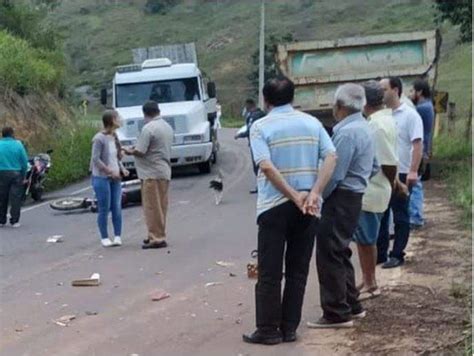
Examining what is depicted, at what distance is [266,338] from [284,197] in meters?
1.09

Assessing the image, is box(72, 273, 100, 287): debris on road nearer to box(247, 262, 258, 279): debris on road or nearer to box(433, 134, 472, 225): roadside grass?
box(247, 262, 258, 279): debris on road

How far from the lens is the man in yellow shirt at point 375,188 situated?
873 cm

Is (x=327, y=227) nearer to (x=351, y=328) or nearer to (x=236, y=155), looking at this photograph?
(x=351, y=328)

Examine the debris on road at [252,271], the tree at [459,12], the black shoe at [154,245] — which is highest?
the tree at [459,12]

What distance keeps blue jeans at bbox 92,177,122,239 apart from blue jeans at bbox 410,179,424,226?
12.5 feet

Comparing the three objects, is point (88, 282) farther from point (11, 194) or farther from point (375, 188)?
point (11, 194)

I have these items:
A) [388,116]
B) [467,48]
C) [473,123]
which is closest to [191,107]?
[473,123]

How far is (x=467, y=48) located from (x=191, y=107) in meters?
28.4

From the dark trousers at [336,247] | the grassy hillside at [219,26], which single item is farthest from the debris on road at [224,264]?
the grassy hillside at [219,26]

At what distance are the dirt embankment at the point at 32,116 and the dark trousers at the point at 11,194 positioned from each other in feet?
28.1

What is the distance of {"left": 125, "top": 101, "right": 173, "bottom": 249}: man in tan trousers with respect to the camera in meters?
13.1

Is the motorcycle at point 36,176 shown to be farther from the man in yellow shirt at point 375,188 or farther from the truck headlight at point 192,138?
the man in yellow shirt at point 375,188

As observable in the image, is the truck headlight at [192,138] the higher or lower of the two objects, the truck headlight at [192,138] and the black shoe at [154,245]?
the lower

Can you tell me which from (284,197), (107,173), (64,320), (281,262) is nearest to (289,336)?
(281,262)
